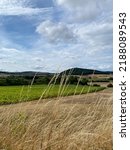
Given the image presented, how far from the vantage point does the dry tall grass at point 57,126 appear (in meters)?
4.05

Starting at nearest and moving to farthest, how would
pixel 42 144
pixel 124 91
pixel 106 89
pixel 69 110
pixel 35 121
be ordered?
pixel 124 91 → pixel 42 144 → pixel 35 121 → pixel 69 110 → pixel 106 89

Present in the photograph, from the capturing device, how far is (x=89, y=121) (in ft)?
14.6

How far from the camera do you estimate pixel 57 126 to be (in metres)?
4.30

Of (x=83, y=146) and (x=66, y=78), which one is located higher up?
(x=66, y=78)

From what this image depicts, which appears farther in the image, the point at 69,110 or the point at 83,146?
the point at 69,110

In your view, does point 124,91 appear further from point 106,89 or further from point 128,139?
point 106,89

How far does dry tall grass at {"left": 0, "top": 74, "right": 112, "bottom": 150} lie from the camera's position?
405 cm

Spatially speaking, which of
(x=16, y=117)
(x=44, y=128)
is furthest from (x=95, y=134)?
(x=16, y=117)

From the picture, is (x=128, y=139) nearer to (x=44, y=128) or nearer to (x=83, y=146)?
(x=83, y=146)

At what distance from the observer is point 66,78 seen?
4254mm

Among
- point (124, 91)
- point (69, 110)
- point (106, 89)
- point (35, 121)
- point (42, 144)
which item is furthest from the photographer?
point (106, 89)

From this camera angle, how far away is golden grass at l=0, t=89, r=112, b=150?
4.05 metres

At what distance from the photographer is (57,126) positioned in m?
4.30

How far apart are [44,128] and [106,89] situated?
1256 millimetres
